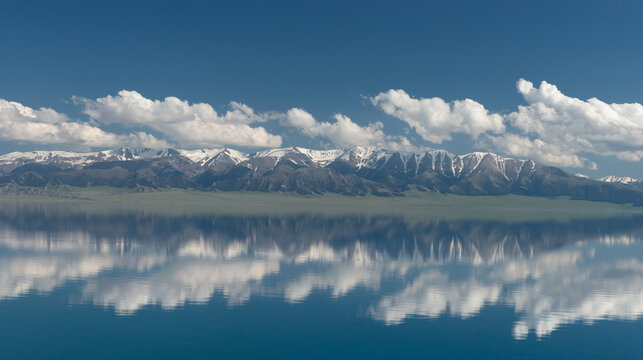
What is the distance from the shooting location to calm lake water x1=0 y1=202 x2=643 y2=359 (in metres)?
41.2

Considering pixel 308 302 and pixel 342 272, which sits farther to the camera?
pixel 342 272

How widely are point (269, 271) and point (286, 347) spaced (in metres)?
35.5

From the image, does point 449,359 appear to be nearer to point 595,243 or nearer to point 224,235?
point 224,235

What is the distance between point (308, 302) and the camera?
56.5 meters

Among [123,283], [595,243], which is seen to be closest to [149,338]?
[123,283]

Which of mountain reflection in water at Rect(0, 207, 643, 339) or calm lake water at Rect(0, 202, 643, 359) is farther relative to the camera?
mountain reflection in water at Rect(0, 207, 643, 339)

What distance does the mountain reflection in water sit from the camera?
185 ft

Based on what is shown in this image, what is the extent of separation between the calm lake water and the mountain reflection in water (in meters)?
0.36

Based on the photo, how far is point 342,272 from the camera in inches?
3017

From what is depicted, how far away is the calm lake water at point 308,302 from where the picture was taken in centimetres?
4116

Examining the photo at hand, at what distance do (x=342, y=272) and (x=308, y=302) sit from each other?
20654mm

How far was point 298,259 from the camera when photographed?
89.9m

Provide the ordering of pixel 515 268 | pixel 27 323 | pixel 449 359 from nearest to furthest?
pixel 449 359 < pixel 27 323 < pixel 515 268

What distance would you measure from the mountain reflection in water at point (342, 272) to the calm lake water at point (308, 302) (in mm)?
355
